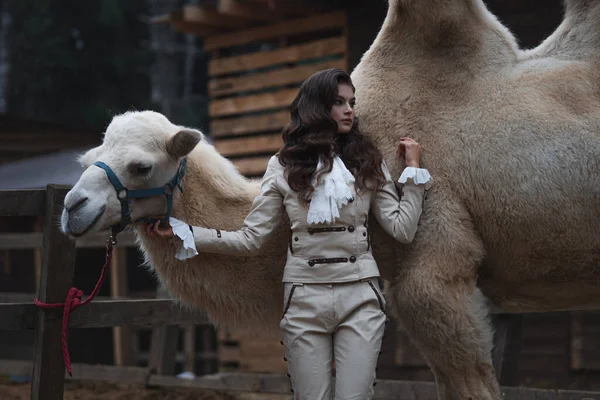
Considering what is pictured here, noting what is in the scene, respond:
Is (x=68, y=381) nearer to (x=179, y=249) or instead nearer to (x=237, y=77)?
(x=179, y=249)

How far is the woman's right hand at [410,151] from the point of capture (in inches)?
174

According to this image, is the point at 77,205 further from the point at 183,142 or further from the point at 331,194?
the point at 331,194

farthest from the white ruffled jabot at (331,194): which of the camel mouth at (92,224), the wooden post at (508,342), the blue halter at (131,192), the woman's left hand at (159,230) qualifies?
the wooden post at (508,342)

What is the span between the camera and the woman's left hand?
177 inches

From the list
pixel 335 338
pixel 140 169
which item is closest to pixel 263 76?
pixel 140 169

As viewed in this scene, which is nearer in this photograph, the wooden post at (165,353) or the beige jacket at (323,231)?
the beige jacket at (323,231)

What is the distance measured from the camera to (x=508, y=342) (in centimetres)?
638

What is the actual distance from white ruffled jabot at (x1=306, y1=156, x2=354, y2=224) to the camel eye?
0.85 m

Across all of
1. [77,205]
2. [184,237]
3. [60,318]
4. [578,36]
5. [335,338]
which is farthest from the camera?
[60,318]

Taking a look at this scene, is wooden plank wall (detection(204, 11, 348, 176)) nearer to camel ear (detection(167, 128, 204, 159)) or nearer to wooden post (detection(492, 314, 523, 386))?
wooden post (detection(492, 314, 523, 386))

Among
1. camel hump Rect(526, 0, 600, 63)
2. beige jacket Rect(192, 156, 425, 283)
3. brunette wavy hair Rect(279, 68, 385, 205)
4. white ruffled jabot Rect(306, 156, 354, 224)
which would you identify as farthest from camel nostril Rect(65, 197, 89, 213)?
camel hump Rect(526, 0, 600, 63)

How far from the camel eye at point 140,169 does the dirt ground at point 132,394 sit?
3170mm

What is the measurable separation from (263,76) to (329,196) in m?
7.94

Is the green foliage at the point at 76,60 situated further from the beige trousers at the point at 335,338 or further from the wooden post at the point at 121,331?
the beige trousers at the point at 335,338
